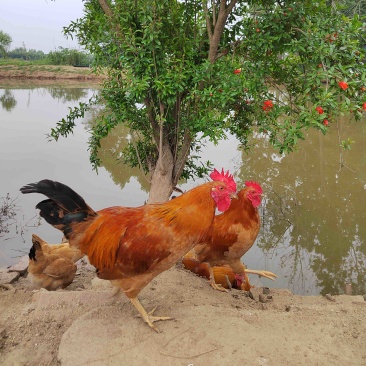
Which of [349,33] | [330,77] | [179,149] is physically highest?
[349,33]

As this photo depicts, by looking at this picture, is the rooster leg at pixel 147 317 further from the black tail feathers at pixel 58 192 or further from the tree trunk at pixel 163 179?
the tree trunk at pixel 163 179

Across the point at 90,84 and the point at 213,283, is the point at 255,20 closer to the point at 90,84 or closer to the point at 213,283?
the point at 213,283

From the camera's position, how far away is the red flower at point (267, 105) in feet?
15.5

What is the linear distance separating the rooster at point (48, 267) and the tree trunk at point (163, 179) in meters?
1.60

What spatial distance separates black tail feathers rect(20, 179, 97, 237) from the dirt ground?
0.84 meters

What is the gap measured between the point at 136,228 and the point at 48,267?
6.88ft

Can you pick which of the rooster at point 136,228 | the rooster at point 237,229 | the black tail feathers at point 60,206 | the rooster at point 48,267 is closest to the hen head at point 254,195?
the rooster at point 237,229

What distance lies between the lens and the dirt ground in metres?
2.74

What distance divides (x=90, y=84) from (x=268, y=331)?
104 ft

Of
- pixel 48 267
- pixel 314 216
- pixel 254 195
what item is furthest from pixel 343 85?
pixel 314 216

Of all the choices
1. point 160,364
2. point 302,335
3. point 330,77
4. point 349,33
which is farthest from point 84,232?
point 349,33

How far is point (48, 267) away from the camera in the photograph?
459 centimetres

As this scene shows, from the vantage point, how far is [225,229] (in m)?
4.35

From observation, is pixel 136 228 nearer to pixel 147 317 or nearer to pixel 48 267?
pixel 147 317
